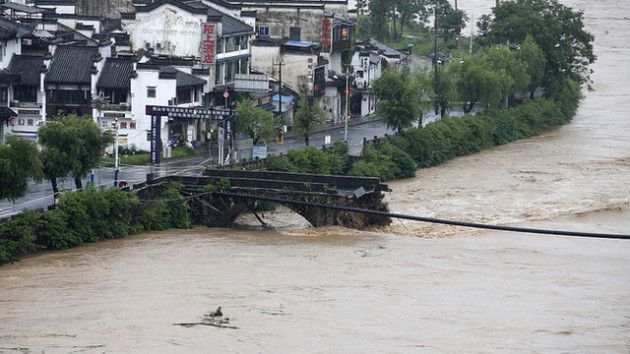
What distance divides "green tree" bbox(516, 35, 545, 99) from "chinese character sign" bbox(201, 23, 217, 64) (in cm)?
3108

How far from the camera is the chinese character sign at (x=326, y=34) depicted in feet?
289

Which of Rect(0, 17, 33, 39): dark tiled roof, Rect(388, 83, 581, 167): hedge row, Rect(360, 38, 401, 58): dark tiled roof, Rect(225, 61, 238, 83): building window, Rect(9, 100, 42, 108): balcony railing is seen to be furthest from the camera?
Rect(360, 38, 401, 58): dark tiled roof

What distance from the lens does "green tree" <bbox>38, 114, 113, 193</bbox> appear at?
4353cm

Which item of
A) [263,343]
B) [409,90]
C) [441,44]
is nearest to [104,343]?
[263,343]

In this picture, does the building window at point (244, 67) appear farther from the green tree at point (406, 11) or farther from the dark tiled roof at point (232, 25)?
the green tree at point (406, 11)

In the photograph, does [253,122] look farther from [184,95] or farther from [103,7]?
[103,7]

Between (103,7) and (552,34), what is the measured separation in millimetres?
41064

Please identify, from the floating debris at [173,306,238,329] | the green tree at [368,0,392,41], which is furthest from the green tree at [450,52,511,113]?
the floating debris at [173,306,238,329]

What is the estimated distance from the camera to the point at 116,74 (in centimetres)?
6194

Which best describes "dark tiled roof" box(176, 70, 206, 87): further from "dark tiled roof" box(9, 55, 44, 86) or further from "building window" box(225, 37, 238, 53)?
"dark tiled roof" box(9, 55, 44, 86)

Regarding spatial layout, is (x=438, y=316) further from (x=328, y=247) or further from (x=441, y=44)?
(x=441, y=44)

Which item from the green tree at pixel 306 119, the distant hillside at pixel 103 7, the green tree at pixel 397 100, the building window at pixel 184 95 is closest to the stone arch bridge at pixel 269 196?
the building window at pixel 184 95

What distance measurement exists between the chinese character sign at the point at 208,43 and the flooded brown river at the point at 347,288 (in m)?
21.4

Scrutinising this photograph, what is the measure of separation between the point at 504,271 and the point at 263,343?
13714 millimetres
